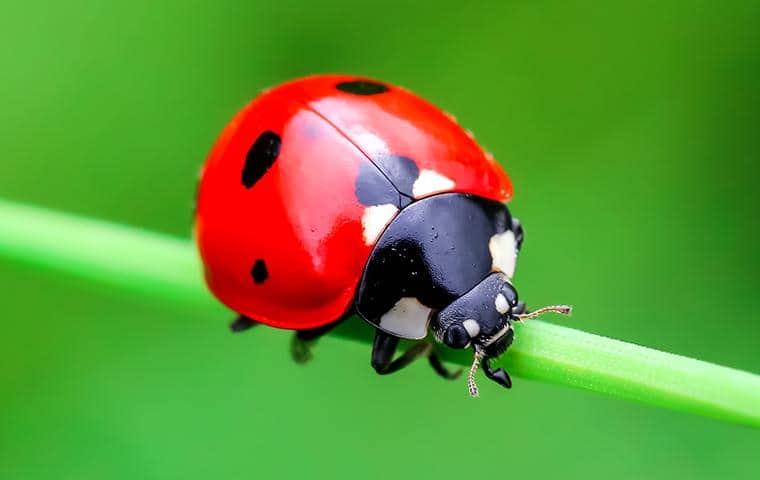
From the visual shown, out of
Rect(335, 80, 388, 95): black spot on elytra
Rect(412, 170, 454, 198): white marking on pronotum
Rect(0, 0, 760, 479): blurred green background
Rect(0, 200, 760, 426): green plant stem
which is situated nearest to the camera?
Rect(0, 200, 760, 426): green plant stem

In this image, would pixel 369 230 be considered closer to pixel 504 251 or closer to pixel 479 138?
pixel 504 251

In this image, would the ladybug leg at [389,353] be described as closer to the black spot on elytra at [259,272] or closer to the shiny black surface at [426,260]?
the shiny black surface at [426,260]

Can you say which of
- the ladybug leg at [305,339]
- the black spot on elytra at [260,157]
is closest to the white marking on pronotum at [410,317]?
the ladybug leg at [305,339]

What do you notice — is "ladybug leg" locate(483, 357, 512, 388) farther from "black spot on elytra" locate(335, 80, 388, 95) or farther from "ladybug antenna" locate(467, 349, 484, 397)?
"black spot on elytra" locate(335, 80, 388, 95)

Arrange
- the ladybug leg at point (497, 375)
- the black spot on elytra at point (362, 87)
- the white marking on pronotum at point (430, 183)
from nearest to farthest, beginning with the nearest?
the ladybug leg at point (497, 375) < the white marking on pronotum at point (430, 183) < the black spot on elytra at point (362, 87)

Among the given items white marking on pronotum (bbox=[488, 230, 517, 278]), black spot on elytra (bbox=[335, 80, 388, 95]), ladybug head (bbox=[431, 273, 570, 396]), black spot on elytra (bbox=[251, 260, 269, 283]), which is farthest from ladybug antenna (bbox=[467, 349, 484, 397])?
black spot on elytra (bbox=[335, 80, 388, 95])

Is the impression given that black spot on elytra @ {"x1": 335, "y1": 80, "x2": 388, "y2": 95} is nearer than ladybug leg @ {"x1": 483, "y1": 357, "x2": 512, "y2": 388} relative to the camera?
No

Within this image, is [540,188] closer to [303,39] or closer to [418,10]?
[418,10]

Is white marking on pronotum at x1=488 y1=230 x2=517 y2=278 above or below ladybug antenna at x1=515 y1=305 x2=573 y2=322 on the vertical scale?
above
